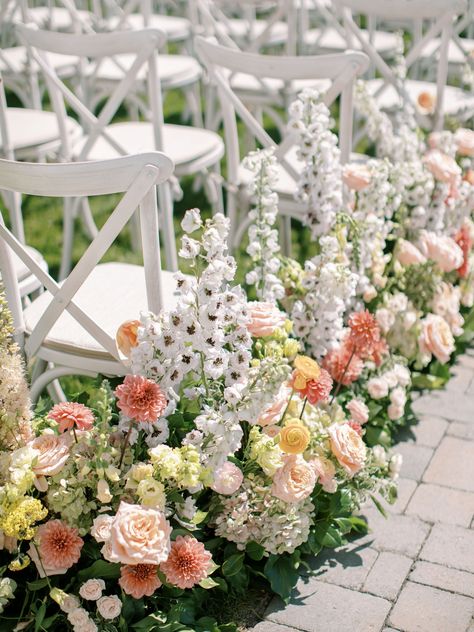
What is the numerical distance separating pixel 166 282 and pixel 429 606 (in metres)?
1.14

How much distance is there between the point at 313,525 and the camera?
2457 mm

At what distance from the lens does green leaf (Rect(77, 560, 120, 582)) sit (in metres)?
2.07

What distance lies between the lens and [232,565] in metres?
2.25

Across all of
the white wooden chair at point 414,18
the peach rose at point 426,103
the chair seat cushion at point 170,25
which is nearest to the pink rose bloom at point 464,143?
the white wooden chair at point 414,18

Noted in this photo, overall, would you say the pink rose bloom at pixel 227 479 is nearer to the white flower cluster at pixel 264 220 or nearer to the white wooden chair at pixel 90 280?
the white wooden chair at pixel 90 280

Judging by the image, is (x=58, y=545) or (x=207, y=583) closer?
(x=58, y=545)

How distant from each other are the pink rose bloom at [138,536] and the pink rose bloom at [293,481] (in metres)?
0.34

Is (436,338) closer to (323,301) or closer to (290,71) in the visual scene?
(323,301)

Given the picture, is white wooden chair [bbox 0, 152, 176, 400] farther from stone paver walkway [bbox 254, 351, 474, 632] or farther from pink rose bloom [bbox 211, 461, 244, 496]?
stone paver walkway [bbox 254, 351, 474, 632]

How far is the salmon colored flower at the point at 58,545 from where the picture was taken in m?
2.01

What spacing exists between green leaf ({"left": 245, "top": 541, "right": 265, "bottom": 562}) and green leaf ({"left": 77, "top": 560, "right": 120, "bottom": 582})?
36 cm

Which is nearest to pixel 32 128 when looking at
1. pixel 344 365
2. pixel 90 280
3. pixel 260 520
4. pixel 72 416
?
pixel 90 280

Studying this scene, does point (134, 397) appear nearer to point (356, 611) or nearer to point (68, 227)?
point (356, 611)

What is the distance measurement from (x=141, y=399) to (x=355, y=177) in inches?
46.4
